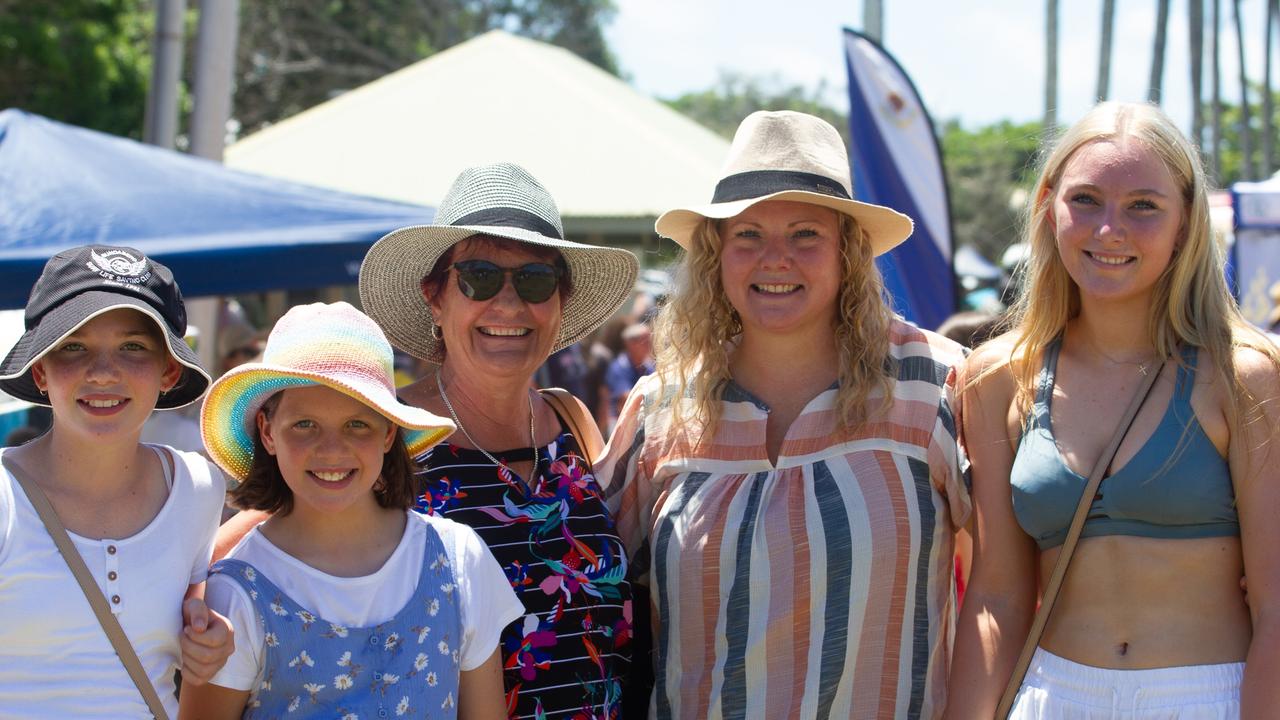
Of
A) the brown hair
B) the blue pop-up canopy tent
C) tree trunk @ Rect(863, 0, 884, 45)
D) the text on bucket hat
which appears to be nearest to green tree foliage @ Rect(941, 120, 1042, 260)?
tree trunk @ Rect(863, 0, 884, 45)

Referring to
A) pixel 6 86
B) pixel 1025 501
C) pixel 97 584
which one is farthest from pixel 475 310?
pixel 6 86

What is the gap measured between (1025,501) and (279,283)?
134 inches

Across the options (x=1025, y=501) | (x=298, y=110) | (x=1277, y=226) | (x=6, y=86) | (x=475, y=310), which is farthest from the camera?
(x=298, y=110)

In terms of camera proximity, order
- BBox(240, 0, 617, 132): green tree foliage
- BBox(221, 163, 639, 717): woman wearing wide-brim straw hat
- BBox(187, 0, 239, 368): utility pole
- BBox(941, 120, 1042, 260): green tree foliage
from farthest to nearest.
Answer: BBox(941, 120, 1042, 260): green tree foliage → BBox(240, 0, 617, 132): green tree foliage → BBox(187, 0, 239, 368): utility pole → BBox(221, 163, 639, 717): woman wearing wide-brim straw hat

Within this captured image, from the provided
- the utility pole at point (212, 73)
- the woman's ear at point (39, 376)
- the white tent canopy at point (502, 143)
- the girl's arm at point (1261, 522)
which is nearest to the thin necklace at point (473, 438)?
the woman's ear at point (39, 376)

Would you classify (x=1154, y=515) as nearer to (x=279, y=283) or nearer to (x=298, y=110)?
(x=279, y=283)

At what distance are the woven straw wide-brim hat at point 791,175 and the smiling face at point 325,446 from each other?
99 centimetres

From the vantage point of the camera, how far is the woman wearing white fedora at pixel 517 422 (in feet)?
8.80

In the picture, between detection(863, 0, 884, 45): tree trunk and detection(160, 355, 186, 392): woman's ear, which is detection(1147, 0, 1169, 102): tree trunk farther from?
detection(160, 355, 186, 392): woman's ear

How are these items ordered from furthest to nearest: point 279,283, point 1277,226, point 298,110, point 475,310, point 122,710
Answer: point 298,110, point 1277,226, point 279,283, point 475,310, point 122,710

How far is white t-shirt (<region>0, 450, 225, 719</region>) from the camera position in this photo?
2.07 metres

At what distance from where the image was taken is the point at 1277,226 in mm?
7422

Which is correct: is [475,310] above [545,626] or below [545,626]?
above

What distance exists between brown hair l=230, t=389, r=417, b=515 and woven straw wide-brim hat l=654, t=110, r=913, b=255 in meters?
0.95
